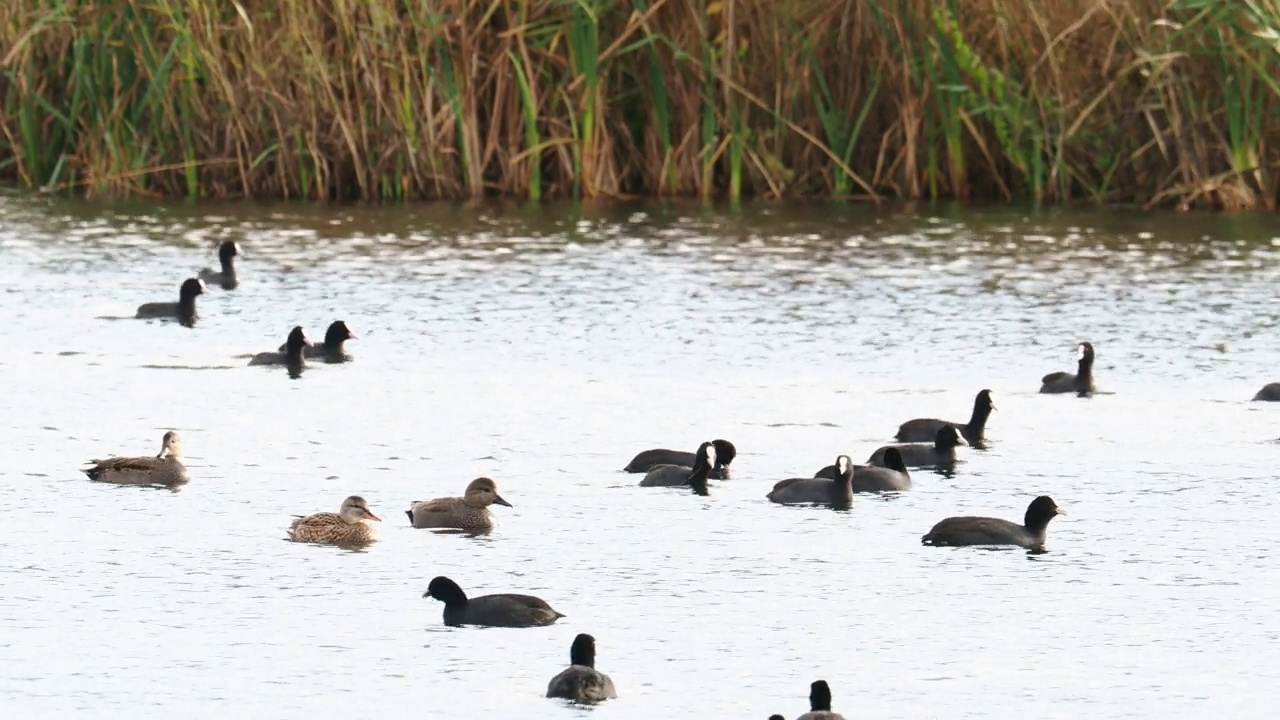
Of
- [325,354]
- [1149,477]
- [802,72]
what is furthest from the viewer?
[802,72]

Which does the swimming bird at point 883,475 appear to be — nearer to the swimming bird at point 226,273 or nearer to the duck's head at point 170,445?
the duck's head at point 170,445

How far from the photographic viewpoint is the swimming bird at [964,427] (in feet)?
49.8

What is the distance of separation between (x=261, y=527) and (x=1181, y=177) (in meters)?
15.6

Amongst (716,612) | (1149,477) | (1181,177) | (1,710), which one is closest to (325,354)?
(1149,477)

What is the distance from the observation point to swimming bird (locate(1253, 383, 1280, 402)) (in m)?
16.4

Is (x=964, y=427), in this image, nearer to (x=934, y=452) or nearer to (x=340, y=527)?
(x=934, y=452)

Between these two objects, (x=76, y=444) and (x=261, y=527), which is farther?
(x=76, y=444)

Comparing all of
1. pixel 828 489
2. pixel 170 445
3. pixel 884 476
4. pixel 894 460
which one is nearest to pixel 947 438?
pixel 894 460

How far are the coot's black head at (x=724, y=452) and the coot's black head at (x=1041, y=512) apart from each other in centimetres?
215

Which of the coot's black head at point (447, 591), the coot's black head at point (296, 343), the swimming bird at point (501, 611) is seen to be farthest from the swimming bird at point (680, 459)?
the coot's black head at point (296, 343)

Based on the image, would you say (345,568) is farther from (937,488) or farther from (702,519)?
(937,488)

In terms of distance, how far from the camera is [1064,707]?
9.51m

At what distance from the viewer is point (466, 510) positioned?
41.8 feet

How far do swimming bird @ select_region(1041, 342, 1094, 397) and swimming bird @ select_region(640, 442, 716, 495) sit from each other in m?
3.85
